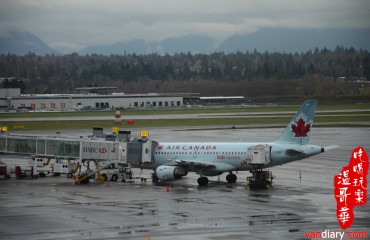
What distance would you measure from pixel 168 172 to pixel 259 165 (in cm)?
→ 721

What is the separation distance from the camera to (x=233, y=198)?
50.2m

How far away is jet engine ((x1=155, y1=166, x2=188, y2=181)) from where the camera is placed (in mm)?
59250

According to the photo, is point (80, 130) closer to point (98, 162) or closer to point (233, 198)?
point (98, 162)

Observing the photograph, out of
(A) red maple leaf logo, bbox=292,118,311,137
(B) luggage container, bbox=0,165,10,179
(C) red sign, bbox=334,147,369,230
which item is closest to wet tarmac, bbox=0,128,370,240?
(C) red sign, bbox=334,147,369,230

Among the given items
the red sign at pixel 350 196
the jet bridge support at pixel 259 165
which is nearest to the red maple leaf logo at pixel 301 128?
the jet bridge support at pixel 259 165

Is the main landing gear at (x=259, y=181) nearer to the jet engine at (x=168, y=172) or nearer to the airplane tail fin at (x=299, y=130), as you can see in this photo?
the airplane tail fin at (x=299, y=130)

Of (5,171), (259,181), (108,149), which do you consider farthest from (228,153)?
(5,171)

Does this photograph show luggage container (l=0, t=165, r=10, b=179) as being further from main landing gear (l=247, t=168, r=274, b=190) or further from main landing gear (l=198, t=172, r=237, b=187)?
main landing gear (l=247, t=168, r=274, b=190)

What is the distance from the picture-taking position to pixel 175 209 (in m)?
45.5

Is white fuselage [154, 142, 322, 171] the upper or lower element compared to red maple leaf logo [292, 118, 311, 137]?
lower

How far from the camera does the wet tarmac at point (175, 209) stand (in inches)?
1481

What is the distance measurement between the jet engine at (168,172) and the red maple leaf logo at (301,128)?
9296 mm

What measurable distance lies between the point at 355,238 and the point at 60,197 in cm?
2368

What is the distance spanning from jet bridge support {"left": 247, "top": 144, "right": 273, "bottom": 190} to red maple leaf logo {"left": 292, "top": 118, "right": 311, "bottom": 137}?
2833 millimetres
